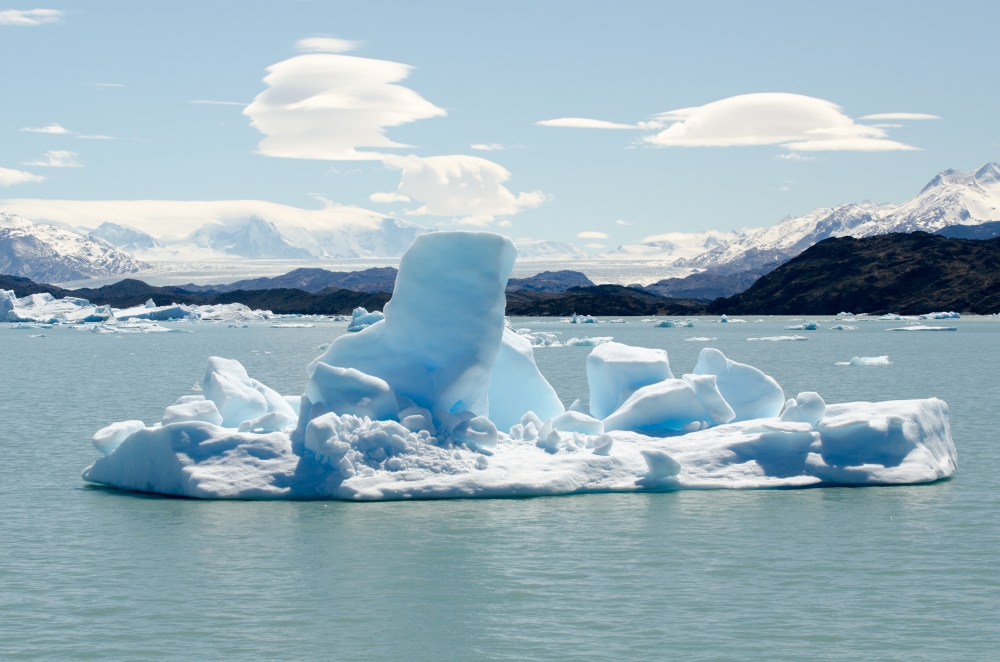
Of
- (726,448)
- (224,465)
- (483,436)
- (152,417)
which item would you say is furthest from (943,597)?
(152,417)

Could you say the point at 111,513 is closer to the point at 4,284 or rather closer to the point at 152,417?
the point at 152,417

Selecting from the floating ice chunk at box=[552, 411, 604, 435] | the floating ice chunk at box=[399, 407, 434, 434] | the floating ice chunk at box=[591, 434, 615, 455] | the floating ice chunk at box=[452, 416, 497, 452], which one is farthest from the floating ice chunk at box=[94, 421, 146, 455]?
the floating ice chunk at box=[591, 434, 615, 455]

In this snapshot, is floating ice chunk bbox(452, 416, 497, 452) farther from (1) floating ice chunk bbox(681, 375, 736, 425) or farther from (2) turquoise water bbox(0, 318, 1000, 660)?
(1) floating ice chunk bbox(681, 375, 736, 425)

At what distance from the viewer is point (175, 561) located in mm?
9273

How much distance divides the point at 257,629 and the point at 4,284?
209 m

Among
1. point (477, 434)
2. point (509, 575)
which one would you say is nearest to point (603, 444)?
point (477, 434)

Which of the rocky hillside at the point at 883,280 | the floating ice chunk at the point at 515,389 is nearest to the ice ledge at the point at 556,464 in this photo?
the floating ice chunk at the point at 515,389

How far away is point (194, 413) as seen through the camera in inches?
531

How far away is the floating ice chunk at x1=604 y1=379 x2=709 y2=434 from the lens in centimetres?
1443

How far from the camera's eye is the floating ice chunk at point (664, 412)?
568 inches

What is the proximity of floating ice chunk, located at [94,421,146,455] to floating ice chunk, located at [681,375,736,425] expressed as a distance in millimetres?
8160

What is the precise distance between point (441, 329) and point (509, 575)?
5.25 m

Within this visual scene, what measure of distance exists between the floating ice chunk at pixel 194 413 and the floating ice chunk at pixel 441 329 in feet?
5.64

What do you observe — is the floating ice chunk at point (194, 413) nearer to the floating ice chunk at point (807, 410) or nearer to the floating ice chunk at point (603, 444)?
the floating ice chunk at point (603, 444)
